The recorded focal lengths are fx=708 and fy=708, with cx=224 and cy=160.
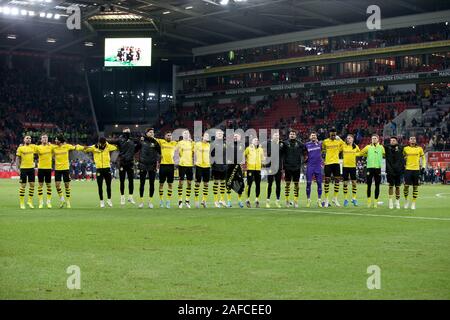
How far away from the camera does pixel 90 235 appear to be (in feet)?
47.1

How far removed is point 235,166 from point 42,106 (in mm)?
54751

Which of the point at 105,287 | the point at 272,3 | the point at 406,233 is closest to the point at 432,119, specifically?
the point at 272,3

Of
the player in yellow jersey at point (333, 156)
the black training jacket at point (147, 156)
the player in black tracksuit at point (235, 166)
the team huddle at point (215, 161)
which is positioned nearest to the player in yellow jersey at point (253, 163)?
the team huddle at point (215, 161)

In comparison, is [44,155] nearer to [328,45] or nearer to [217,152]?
[217,152]

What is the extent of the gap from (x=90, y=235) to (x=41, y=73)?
221ft

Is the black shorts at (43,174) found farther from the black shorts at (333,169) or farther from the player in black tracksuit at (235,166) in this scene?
the black shorts at (333,169)

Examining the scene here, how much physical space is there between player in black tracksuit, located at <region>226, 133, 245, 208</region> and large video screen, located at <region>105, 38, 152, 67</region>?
37.4 meters

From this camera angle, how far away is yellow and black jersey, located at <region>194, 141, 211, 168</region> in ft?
74.6

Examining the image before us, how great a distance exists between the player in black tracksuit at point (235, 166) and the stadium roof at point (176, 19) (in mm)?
29728

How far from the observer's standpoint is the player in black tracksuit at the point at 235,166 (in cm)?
2352

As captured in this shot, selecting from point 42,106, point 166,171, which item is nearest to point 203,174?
point 166,171

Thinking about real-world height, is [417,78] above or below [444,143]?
above

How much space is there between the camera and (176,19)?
6103 cm
